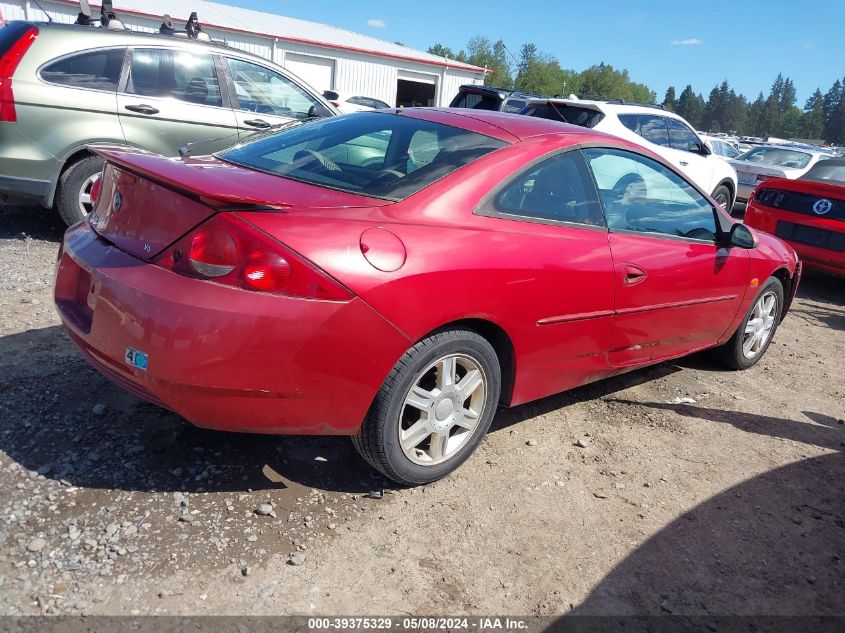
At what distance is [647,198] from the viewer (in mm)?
3939

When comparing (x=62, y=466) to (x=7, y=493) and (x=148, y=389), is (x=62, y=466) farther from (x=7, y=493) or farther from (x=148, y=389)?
(x=148, y=389)

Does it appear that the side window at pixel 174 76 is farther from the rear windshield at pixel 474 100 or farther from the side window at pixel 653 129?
the rear windshield at pixel 474 100

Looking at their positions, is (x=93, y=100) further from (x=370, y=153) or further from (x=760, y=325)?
(x=760, y=325)

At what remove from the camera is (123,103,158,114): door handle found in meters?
5.85

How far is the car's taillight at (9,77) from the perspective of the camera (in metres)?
5.32

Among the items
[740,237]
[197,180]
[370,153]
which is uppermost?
[370,153]

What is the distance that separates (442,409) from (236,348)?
968 millimetres

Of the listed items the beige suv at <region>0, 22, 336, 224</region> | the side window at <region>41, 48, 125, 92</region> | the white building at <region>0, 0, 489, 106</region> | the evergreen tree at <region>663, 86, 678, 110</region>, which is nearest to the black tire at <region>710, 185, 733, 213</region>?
the beige suv at <region>0, 22, 336, 224</region>

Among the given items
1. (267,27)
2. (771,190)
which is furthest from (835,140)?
(771,190)

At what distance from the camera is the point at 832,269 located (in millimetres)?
7203

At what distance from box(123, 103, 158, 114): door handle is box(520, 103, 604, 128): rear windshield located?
4.99 metres

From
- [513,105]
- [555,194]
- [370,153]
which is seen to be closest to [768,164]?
[513,105]

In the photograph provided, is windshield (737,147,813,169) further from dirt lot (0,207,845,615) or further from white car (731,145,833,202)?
dirt lot (0,207,845,615)

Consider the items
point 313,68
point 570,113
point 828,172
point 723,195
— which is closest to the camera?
point 828,172
